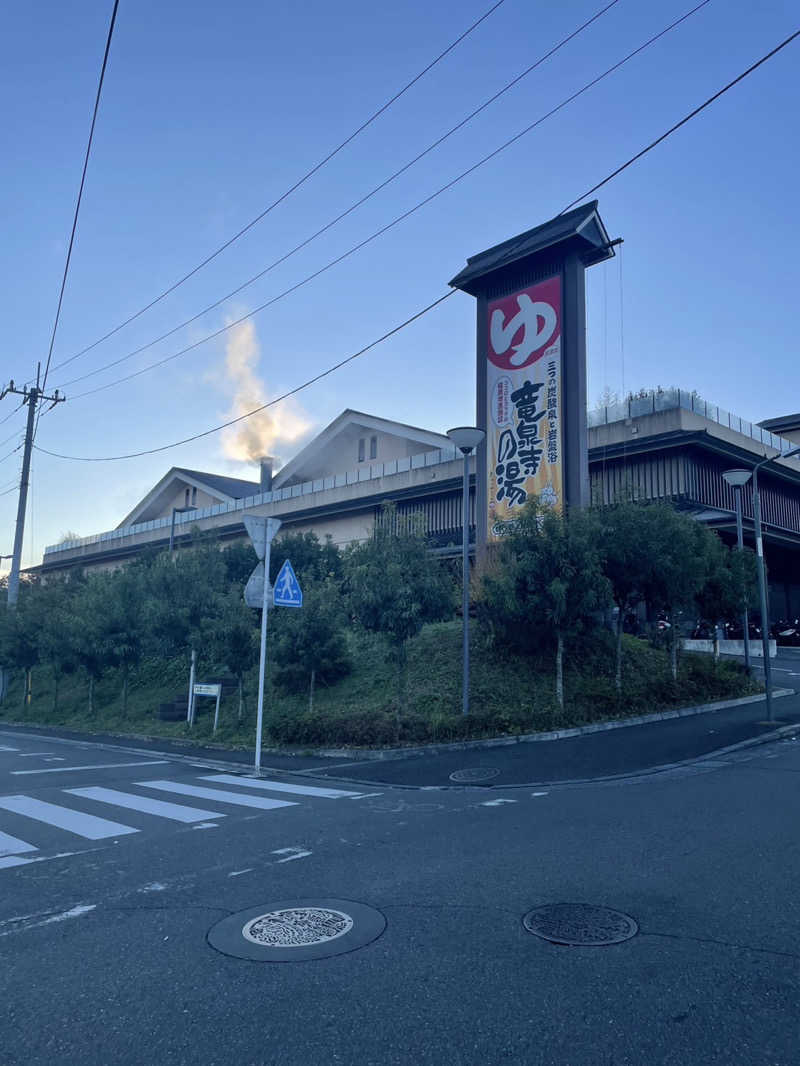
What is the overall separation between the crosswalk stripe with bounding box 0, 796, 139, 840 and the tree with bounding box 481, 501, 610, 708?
31.0ft

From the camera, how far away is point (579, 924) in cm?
455

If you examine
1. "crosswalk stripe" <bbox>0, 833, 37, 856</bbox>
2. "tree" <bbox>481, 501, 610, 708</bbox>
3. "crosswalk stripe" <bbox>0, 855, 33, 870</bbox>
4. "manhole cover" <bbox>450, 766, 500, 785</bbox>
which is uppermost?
"tree" <bbox>481, 501, 610, 708</bbox>

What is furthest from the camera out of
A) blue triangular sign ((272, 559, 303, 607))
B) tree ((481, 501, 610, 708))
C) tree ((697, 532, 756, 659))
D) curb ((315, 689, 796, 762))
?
tree ((697, 532, 756, 659))

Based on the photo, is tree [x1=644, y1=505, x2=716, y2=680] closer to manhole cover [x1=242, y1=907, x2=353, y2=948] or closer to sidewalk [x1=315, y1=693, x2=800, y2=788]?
sidewalk [x1=315, y1=693, x2=800, y2=788]

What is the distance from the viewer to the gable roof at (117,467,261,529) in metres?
50.5

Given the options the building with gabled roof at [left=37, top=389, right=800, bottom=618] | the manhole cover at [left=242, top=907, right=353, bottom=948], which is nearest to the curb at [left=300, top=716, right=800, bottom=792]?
the manhole cover at [left=242, top=907, right=353, bottom=948]

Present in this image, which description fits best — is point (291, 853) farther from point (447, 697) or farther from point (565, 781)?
point (447, 697)

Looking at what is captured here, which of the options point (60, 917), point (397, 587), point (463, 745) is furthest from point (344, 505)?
point (60, 917)

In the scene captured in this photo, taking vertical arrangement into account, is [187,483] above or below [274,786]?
above

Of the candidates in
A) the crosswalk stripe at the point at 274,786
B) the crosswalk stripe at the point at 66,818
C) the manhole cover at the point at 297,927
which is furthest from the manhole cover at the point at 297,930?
the crosswalk stripe at the point at 274,786

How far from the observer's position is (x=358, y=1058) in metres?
3.08

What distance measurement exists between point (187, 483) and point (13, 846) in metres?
47.4

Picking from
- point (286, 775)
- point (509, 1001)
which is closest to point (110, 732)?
point (286, 775)

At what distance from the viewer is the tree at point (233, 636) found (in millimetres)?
17562
